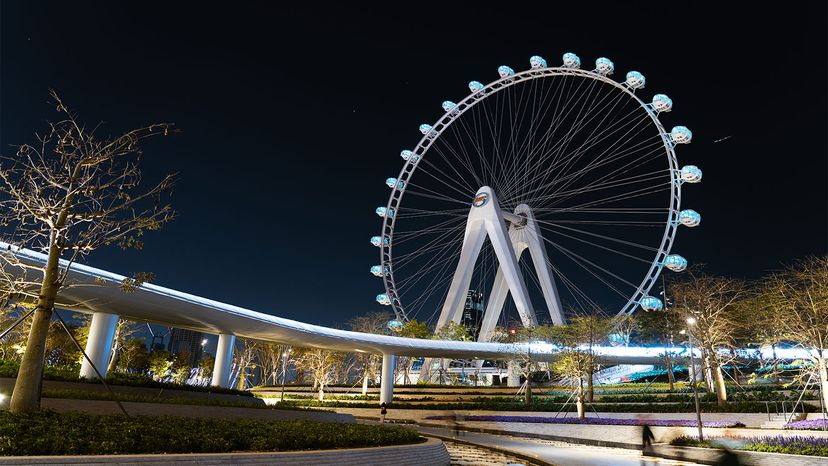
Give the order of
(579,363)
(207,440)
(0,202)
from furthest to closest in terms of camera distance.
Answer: (579,363), (0,202), (207,440)

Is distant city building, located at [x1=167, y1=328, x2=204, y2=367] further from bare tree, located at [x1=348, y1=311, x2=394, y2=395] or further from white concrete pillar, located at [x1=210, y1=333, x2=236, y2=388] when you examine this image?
white concrete pillar, located at [x1=210, y1=333, x2=236, y2=388]

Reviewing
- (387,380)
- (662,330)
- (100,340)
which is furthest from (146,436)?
(662,330)

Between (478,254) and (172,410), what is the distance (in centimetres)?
3650

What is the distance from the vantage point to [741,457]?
527 inches

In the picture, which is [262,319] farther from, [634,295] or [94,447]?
[634,295]

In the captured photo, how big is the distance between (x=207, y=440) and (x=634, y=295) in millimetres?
37580

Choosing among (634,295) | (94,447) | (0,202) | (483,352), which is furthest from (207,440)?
(634,295)

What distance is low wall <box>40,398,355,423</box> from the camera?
12.6 m

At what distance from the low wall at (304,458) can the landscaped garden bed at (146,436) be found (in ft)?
1.88

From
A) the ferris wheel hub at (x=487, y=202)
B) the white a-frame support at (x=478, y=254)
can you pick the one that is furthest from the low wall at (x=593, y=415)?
the ferris wheel hub at (x=487, y=202)

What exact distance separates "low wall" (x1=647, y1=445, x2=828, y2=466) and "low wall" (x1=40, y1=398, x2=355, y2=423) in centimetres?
1102

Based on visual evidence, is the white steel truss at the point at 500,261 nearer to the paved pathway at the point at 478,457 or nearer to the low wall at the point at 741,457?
the paved pathway at the point at 478,457

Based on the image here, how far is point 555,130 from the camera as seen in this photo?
38062 mm

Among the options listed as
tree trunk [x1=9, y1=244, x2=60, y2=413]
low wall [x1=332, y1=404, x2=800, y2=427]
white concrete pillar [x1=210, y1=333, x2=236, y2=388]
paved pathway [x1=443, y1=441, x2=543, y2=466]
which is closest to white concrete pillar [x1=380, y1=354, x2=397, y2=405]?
low wall [x1=332, y1=404, x2=800, y2=427]
